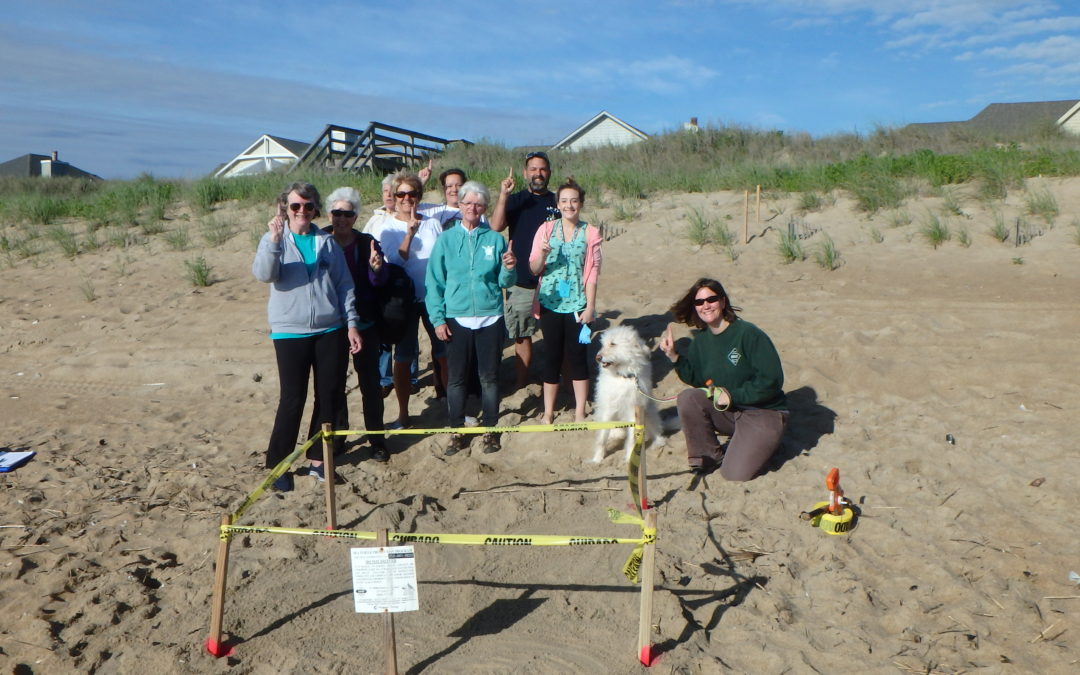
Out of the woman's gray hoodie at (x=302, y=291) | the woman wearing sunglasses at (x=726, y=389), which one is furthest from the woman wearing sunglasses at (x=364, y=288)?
the woman wearing sunglasses at (x=726, y=389)

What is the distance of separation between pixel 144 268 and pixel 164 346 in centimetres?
367

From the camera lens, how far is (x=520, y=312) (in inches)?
247

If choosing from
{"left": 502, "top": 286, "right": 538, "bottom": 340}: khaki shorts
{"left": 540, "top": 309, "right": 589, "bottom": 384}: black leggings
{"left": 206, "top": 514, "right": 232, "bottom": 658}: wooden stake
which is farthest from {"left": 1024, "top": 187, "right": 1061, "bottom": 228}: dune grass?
{"left": 206, "top": 514, "right": 232, "bottom": 658}: wooden stake

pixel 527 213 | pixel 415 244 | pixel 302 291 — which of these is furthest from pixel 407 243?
pixel 302 291

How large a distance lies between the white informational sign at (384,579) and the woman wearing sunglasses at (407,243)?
3.14m

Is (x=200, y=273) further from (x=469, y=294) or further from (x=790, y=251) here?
(x=790, y=251)

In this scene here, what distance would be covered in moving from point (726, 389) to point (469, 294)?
1882mm

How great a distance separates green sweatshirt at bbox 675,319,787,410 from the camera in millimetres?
5102

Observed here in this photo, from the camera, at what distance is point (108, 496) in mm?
5309

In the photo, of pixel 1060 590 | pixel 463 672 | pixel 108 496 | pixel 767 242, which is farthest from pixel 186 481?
pixel 767 242

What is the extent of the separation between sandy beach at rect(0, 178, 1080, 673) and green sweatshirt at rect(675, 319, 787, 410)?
55cm

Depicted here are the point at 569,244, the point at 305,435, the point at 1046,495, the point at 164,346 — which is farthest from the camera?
the point at 164,346

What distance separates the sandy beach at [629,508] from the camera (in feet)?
11.7

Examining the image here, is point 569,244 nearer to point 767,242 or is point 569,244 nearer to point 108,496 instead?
point 108,496
